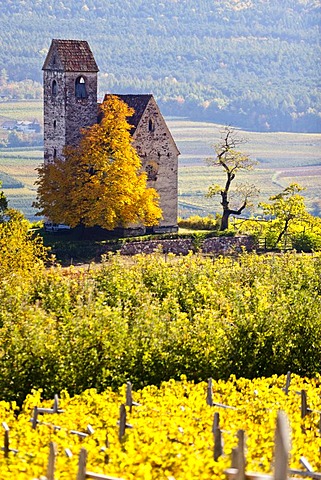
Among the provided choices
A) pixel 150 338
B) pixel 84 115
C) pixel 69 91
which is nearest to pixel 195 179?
pixel 84 115

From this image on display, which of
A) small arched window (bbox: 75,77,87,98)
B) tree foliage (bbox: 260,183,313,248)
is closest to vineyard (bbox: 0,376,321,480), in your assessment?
small arched window (bbox: 75,77,87,98)

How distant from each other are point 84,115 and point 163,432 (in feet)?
154

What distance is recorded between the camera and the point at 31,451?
2094cm

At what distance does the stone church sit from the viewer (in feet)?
215

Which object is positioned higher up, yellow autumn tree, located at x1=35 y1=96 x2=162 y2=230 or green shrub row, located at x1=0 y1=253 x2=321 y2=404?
yellow autumn tree, located at x1=35 y1=96 x2=162 y2=230

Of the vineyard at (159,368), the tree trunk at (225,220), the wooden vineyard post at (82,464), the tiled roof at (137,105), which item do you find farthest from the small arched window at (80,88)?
the wooden vineyard post at (82,464)

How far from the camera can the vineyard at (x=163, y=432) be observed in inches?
739

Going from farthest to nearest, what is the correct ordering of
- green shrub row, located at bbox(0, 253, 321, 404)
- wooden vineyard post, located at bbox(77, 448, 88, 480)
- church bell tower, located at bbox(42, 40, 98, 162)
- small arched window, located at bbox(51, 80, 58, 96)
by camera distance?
small arched window, located at bbox(51, 80, 58, 96) < church bell tower, located at bbox(42, 40, 98, 162) < green shrub row, located at bbox(0, 253, 321, 404) < wooden vineyard post, located at bbox(77, 448, 88, 480)

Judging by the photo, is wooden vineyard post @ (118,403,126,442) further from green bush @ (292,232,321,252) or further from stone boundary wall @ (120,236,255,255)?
green bush @ (292,232,321,252)

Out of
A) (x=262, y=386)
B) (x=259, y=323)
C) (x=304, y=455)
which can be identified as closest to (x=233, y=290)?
(x=259, y=323)

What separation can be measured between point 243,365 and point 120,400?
25.8 feet

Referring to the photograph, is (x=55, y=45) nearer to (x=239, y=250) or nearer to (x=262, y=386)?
(x=239, y=250)

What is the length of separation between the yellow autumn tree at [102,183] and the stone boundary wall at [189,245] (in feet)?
4.70

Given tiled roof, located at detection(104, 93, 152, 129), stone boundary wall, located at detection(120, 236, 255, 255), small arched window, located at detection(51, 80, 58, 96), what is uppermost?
small arched window, located at detection(51, 80, 58, 96)
